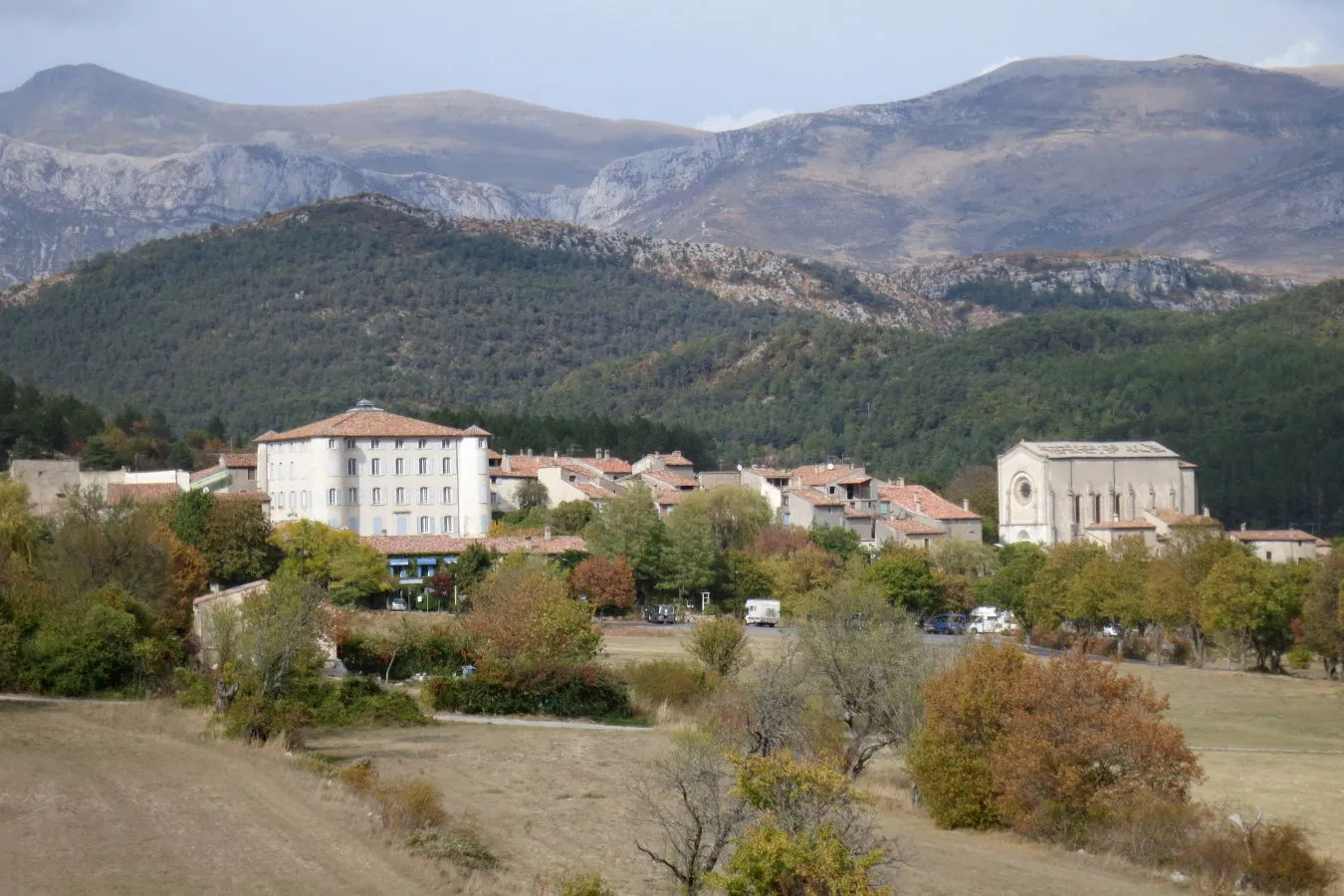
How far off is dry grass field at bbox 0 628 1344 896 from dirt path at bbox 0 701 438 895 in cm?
5

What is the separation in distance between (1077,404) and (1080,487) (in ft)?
172

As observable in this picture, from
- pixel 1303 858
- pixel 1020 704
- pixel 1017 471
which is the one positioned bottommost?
pixel 1303 858

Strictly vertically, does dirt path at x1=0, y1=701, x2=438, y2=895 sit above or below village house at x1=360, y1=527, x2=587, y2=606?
below

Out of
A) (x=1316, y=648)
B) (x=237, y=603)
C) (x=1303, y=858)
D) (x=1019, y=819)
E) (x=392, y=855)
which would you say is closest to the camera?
(x=392, y=855)

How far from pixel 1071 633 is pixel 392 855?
174 ft

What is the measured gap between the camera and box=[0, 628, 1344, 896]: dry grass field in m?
26.2

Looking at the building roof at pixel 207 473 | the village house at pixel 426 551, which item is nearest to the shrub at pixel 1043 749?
the village house at pixel 426 551

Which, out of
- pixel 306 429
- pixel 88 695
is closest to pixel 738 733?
pixel 88 695

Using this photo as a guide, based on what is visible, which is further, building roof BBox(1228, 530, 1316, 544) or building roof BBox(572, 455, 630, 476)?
building roof BBox(572, 455, 630, 476)

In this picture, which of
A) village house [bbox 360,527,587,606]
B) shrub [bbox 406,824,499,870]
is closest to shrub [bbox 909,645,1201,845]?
shrub [bbox 406,824,499,870]

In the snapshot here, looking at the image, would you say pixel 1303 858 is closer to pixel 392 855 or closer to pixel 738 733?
pixel 738 733

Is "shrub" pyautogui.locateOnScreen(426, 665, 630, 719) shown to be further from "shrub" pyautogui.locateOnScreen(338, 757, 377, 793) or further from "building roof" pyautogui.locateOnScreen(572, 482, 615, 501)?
"building roof" pyautogui.locateOnScreen(572, 482, 615, 501)

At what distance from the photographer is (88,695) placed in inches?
1742

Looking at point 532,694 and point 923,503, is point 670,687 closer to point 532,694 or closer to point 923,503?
point 532,694
